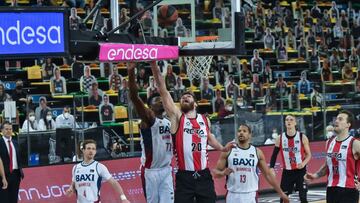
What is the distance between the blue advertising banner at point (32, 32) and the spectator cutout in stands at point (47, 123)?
447 inches

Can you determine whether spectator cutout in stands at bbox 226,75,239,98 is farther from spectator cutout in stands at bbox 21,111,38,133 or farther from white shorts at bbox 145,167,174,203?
white shorts at bbox 145,167,174,203

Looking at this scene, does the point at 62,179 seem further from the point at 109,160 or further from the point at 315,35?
the point at 315,35

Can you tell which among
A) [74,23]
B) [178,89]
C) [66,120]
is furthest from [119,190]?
[178,89]

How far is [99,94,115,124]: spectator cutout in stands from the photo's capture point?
21.6 meters

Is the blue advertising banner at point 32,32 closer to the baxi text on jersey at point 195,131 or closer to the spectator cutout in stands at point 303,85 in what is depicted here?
the baxi text on jersey at point 195,131

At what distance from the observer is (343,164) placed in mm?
12328

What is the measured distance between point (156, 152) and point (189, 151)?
0.76 metres

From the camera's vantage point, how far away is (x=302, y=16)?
35250 millimetres

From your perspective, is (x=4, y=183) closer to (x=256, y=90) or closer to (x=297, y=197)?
(x=297, y=197)

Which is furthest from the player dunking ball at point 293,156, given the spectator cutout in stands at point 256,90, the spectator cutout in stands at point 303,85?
the spectator cutout in stands at point 303,85

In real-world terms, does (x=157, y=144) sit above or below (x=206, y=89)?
below

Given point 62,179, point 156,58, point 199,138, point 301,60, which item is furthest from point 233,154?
point 301,60

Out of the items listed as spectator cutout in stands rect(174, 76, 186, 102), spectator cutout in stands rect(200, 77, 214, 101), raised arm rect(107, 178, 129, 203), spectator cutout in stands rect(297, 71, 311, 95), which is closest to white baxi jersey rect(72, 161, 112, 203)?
raised arm rect(107, 178, 129, 203)

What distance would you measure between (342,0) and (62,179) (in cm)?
2271
